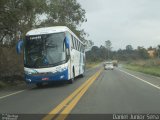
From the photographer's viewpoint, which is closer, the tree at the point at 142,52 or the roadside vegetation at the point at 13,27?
the roadside vegetation at the point at 13,27

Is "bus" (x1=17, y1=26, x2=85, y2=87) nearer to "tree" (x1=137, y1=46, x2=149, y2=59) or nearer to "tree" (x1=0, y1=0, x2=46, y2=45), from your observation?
"tree" (x1=0, y1=0, x2=46, y2=45)

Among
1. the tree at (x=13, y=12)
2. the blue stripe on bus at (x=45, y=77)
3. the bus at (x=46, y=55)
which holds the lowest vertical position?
the blue stripe on bus at (x=45, y=77)

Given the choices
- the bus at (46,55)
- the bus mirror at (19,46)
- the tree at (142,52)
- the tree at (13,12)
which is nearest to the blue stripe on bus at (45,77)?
the bus at (46,55)

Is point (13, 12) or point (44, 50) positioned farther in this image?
point (13, 12)

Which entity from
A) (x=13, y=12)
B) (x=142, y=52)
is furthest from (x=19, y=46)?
(x=142, y=52)

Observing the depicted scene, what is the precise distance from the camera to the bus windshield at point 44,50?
24.1m

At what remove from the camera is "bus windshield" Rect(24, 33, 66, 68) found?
24.1 metres

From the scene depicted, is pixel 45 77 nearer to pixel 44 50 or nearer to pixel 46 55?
pixel 46 55

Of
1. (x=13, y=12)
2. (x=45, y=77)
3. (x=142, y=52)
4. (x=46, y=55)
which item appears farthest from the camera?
(x=142, y=52)

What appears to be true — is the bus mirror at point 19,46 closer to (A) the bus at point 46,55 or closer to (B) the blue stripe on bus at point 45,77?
(A) the bus at point 46,55

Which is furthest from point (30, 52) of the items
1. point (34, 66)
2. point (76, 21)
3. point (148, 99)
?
point (76, 21)

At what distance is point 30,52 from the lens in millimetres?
24312

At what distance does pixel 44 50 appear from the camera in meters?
24.3

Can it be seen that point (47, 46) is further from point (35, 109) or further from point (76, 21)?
point (76, 21)
